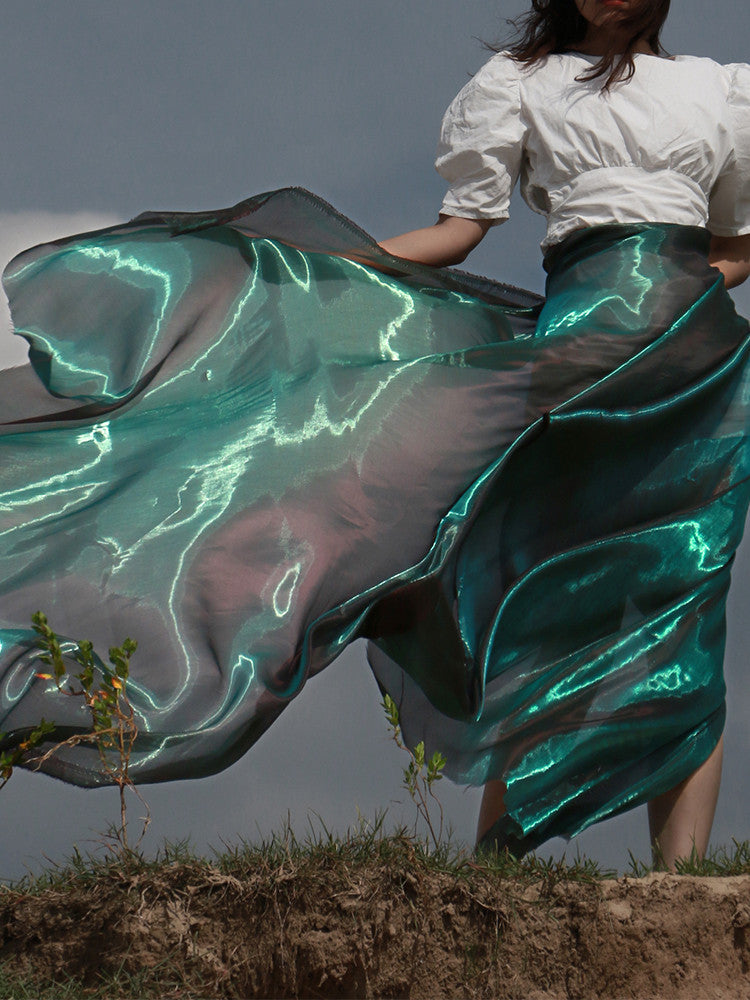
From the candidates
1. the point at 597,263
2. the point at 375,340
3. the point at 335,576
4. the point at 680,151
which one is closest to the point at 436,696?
the point at 335,576

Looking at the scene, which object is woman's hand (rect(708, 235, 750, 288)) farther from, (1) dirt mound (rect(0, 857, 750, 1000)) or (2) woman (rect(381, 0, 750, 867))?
(1) dirt mound (rect(0, 857, 750, 1000))

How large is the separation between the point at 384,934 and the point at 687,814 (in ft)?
2.89

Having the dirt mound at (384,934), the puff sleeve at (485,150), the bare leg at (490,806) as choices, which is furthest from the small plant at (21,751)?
the puff sleeve at (485,150)

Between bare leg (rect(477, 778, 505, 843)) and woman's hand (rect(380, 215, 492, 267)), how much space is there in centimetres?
127

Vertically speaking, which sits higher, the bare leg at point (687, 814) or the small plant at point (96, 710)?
the small plant at point (96, 710)

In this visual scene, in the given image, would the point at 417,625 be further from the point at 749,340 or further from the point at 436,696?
the point at 749,340

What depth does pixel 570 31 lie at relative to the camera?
136 inches

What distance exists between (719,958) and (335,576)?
104cm

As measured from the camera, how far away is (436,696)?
9.34 ft

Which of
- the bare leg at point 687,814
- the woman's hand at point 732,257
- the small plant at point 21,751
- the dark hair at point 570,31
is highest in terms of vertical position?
the dark hair at point 570,31

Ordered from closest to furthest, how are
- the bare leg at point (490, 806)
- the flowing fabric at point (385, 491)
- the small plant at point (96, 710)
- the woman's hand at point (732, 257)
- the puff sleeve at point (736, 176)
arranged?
the small plant at point (96, 710)
the flowing fabric at point (385, 491)
the bare leg at point (490, 806)
the puff sleeve at point (736, 176)
the woman's hand at point (732, 257)

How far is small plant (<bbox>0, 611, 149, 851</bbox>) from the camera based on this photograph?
2.33 metres

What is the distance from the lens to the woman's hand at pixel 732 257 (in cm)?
343

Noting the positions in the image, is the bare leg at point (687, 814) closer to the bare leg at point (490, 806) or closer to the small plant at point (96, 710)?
the bare leg at point (490, 806)
